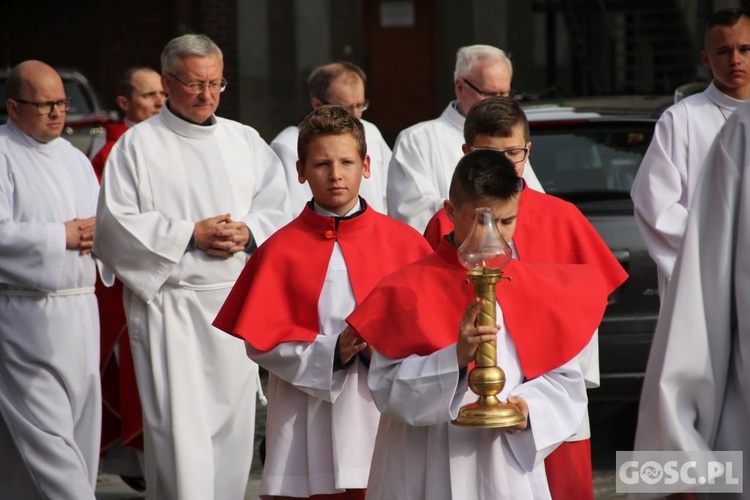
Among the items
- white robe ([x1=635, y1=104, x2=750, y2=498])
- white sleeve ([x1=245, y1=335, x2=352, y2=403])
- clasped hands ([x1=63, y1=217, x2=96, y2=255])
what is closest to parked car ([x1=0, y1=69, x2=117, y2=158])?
clasped hands ([x1=63, y1=217, x2=96, y2=255])

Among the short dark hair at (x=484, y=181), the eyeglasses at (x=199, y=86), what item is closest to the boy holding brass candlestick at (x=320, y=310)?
the short dark hair at (x=484, y=181)

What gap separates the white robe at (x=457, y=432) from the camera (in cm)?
362

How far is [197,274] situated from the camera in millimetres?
6008

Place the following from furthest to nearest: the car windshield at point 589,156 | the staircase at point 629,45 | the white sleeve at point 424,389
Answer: the staircase at point 629,45
the car windshield at point 589,156
the white sleeve at point 424,389

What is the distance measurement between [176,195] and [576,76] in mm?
13578

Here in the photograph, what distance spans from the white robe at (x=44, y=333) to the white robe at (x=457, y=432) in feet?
8.68

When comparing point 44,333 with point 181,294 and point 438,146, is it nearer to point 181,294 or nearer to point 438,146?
point 181,294

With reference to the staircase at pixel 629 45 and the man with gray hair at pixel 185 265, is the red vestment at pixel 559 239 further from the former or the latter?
the staircase at pixel 629 45

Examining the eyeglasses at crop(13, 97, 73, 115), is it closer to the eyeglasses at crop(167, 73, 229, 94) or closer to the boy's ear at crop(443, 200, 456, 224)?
the eyeglasses at crop(167, 73, 229, 94)

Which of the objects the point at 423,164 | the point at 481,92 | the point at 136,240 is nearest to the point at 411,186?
the point at 423,164

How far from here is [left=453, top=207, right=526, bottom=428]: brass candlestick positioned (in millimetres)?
3404

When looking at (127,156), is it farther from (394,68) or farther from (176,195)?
(394,68)

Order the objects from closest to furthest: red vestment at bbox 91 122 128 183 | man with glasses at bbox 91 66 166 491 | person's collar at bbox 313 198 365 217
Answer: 1. person's collar at bbox 313 198 365 217
2. man with glasses at bbox 91 66 166 491
3. red vestment at bbox 91 122 128 183

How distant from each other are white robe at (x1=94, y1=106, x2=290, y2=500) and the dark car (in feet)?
6.06
